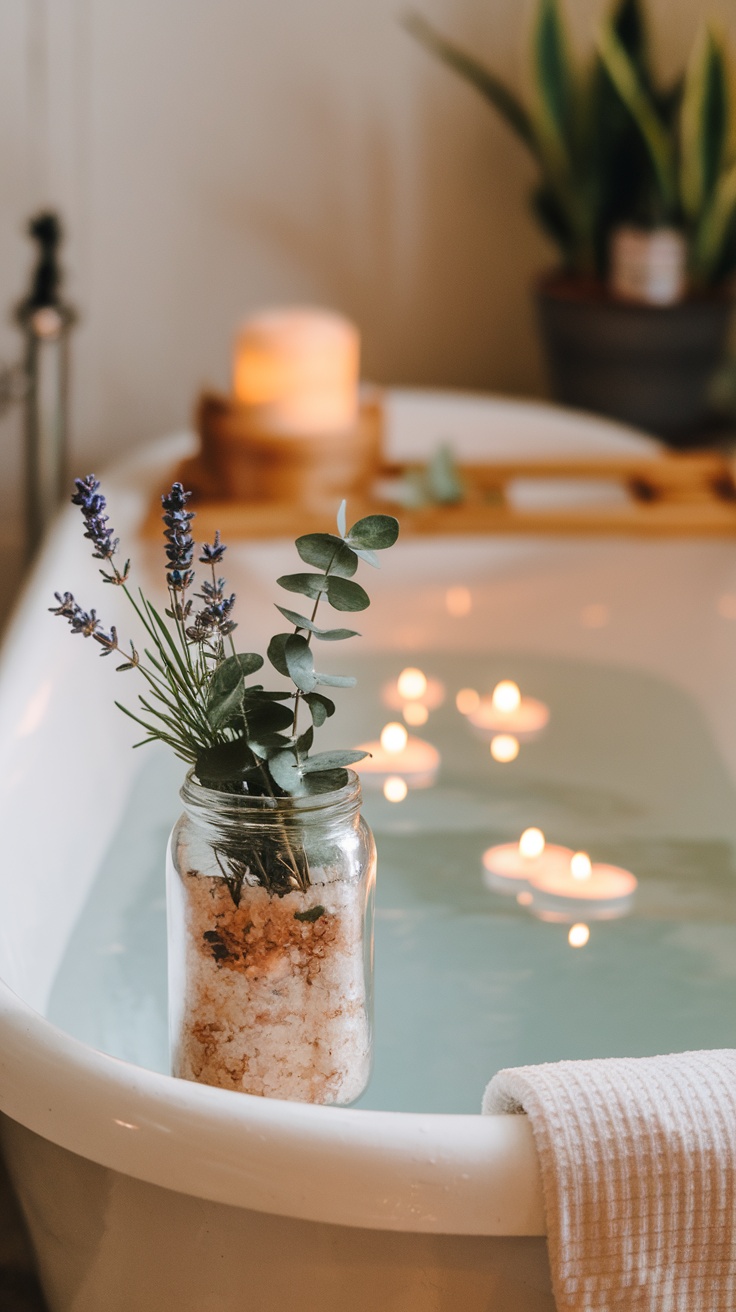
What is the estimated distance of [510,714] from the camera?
1.65 m

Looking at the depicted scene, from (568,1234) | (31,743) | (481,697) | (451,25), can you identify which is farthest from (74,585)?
(451,25)

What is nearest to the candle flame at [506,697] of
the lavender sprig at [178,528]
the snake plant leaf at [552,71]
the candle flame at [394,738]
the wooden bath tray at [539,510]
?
the candle flame at [394,738]

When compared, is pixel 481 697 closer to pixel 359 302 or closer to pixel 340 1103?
pixel 340 1103

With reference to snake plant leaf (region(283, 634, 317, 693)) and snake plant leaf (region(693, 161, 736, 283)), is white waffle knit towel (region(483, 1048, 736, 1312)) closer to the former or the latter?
snake plant leaf (region(283, 634, 317, 693))

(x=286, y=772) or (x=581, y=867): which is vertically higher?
(x=286, y=772)

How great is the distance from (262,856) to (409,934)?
0.45 meters

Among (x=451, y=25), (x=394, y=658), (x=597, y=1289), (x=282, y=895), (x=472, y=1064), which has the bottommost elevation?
(x=394, y=658)

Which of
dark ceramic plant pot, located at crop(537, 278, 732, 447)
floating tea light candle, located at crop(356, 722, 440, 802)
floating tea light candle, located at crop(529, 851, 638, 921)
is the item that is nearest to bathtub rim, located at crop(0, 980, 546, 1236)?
floating tea light candle, located at crop(529, 851, 638, 921)

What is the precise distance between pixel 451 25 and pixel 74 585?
151cm

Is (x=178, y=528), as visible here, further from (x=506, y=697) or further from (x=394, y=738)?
(x=506, y=697)

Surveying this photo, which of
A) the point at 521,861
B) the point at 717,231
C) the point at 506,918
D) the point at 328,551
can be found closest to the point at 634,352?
the point at 717,231

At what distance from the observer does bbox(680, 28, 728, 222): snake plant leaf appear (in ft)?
7.21

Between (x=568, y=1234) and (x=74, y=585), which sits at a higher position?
(x=568, y=1234)

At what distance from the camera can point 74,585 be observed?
1566 mm
